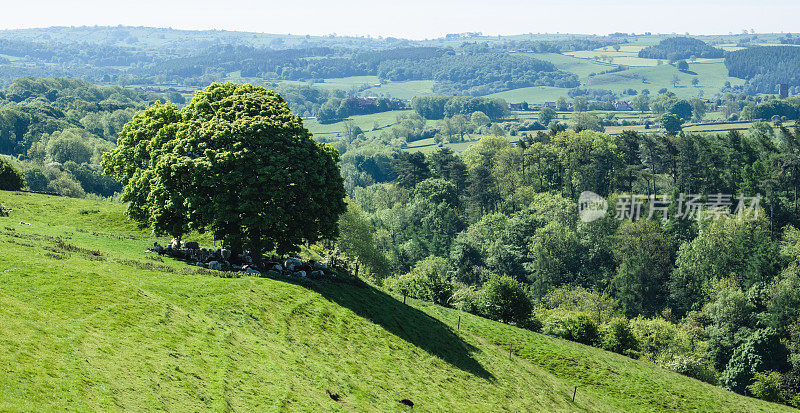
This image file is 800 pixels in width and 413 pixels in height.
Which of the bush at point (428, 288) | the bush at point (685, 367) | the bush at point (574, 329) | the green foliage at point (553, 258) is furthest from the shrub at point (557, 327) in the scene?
the green foliage at point (553, 258)

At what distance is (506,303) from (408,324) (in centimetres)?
2238

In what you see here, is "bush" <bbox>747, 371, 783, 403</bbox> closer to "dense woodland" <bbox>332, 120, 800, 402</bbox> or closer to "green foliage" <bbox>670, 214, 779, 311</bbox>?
"dense woodland" <bbox>332, 120, 800, 402</bbox>

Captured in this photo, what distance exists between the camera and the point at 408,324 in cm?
5778

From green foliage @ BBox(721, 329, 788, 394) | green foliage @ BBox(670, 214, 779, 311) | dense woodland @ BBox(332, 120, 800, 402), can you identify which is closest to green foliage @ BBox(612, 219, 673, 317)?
dense woodland @ BBox(332, 120, 800, 402)

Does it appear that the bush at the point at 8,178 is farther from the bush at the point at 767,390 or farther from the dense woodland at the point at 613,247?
the bush at the point at 767,390

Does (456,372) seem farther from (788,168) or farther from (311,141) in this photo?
(788,168)

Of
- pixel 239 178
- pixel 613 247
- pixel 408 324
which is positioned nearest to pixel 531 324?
pixel 408 324

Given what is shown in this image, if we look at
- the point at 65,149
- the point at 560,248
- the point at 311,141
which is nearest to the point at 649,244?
the point at 560,248

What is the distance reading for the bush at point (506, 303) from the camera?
7688 centimetres

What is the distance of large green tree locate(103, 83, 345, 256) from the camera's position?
56.6 meters

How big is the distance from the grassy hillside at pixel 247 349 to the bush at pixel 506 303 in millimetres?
4163

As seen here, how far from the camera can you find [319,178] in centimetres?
5903

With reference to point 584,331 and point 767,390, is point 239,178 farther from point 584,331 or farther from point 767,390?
point 767,390

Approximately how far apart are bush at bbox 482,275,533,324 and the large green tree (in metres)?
23.9
